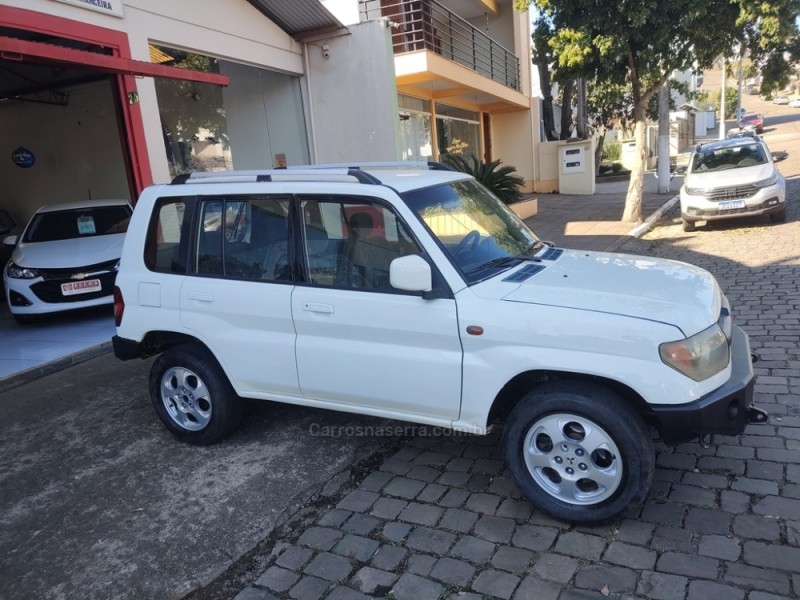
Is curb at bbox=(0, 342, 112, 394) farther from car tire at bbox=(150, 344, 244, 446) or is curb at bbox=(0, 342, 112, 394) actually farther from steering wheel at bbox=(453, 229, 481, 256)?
steering wheel at bbox=(453, 229, 481, 256)

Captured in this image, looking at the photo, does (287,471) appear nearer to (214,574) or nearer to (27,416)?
(214,574)

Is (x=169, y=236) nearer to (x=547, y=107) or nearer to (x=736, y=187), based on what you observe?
(x=736, y=187)

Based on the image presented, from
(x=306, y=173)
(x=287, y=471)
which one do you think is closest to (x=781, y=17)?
(x=306, y=173)

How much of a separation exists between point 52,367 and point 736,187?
11.5 meters

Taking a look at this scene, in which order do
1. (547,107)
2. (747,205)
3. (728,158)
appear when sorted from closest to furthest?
(747,205) < (728,158) < (547,107)

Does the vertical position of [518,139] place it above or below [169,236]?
above

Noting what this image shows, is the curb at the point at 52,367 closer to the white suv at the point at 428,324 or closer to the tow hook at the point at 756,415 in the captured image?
the white suv at the point at 428,324

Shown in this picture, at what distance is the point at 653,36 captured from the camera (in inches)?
470

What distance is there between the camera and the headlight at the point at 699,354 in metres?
2.98

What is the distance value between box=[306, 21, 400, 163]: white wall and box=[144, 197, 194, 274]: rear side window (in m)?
6.58

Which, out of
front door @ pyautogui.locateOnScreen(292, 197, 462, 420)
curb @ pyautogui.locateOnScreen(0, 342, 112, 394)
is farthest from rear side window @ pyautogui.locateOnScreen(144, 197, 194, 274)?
curb @ pyautogui.locateOnScreen(0, 342, 112, 394)

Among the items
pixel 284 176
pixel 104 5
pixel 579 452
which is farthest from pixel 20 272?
pixel 579 452

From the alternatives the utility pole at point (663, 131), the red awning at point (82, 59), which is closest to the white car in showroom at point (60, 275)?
the red awning at point (82, 59)

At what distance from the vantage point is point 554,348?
3158 millimetres
